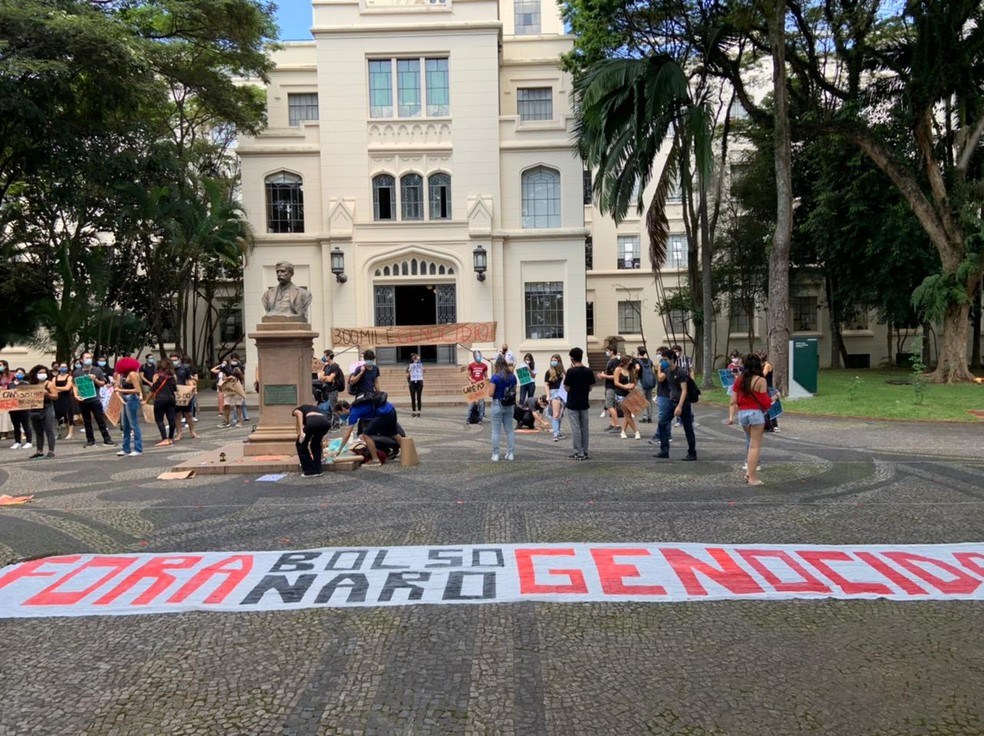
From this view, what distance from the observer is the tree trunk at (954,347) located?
882 inches

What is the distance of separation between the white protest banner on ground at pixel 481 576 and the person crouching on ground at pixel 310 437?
3414mm

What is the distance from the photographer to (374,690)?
376 cm

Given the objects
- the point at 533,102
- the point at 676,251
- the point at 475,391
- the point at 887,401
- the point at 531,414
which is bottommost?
the point at 887,401

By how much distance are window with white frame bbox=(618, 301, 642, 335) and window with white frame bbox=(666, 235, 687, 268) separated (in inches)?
130

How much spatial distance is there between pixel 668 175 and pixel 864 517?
16.6 m

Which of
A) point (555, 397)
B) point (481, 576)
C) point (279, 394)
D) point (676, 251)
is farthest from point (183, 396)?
point (676, 251)

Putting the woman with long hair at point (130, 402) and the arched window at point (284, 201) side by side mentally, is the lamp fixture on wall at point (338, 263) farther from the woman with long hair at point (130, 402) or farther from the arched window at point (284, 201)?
the woman with long hair at point (130, 402)

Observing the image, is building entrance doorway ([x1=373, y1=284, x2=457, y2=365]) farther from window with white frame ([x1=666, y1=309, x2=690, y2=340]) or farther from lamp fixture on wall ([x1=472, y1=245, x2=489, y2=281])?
window with white frame ([x1=666, y1=309, x2=690, y2=340])

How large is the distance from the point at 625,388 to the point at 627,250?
26589mm

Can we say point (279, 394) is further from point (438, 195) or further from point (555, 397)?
point (438, 195)

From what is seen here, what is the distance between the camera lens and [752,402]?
28.5ft

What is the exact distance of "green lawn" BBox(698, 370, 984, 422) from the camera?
1619 centimetres

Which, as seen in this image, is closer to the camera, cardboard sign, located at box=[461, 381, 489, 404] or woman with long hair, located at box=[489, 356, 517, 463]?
woman with long hair, located at box=[489, 356, 517, 463]

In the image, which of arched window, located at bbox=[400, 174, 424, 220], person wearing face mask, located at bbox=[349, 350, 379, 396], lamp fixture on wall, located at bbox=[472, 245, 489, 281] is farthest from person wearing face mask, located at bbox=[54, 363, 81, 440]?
arched window, located at bbox=[400, 174, 424, 220]
